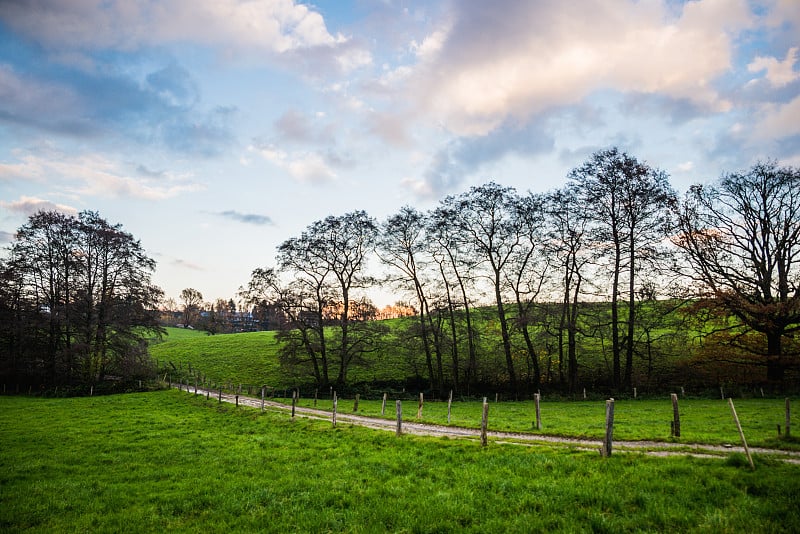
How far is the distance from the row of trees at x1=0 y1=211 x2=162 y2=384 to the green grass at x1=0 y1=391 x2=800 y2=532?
25303 mm

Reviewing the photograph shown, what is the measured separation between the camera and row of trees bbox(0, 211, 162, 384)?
35.4 m

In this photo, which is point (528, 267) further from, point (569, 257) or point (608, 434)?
point (608, 434)

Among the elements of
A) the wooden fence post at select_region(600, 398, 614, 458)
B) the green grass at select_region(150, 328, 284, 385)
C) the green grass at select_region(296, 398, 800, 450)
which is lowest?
the green grass at select_region(150, 328, 284, 385)

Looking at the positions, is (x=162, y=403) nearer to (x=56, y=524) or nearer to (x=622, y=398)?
(x=56, y=524)

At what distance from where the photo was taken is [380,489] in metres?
8.54

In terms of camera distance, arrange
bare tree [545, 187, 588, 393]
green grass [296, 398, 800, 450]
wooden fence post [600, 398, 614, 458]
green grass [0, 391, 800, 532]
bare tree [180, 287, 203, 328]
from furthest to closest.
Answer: bare tree [180, 287, 203, 328] → bare tree [545, 187, 588, 393] → green grass [296, 398, 800, 450] → wooden fence post [600, 398, 614, 458] → green grass [0, 391, 800, 532]

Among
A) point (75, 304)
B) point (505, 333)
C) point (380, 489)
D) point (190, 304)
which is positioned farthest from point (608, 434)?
point (190, 304)

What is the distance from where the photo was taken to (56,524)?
743cm

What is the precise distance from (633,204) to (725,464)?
23.4 meters

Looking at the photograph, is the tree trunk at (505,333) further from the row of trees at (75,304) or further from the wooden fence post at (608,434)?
the row of trees at (75,304)

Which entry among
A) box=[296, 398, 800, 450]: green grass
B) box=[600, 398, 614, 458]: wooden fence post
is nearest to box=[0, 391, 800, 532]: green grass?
box=[600, 398, 614, 458]: wooden fence post

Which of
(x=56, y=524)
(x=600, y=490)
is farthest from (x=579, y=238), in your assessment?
(x=56, y=524)

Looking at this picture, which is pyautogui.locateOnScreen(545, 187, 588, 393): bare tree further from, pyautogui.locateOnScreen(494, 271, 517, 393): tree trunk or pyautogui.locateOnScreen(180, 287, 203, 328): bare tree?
pyautogui.locateOnScreen(180, 287, 203, 328): bare tree

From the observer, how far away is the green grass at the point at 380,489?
21.2 feet
